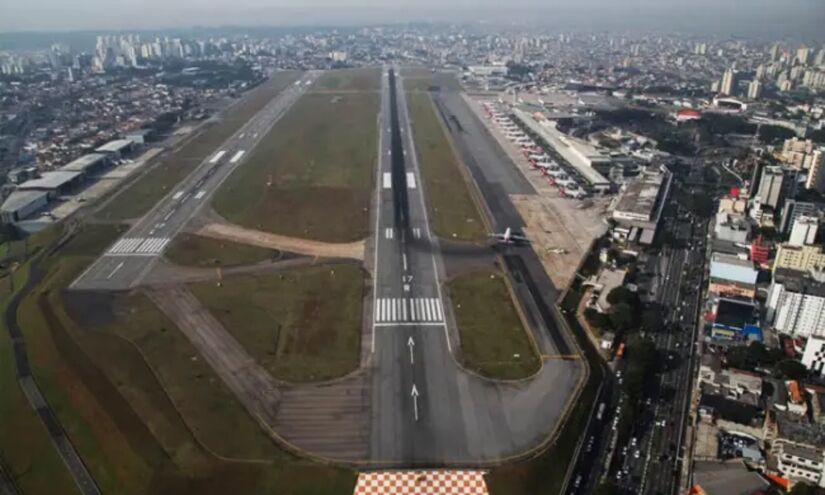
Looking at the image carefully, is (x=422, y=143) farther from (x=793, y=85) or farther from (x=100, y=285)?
(x=793, y=85)

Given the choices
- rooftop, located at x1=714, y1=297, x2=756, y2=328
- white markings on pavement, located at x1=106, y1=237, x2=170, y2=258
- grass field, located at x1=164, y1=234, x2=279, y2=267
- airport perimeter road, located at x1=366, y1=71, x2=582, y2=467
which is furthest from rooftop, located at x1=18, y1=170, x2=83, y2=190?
rooftop, located at x1=714, y1=297, x2=756, y2=328

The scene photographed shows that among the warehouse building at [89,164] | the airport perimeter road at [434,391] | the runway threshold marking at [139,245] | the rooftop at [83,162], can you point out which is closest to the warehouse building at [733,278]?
the airport perimeter road at [434,391]

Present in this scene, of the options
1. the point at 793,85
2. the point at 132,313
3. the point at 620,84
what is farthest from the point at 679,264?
the point at 793,85

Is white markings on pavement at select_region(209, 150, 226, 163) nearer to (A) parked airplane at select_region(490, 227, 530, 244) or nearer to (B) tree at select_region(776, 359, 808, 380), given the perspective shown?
(A) parked airplane at select_region(490, 227, 530, 244)

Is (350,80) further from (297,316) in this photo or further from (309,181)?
(297,316)

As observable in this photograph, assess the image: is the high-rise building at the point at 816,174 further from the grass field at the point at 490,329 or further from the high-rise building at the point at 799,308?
the grass field at the point at 490,329
